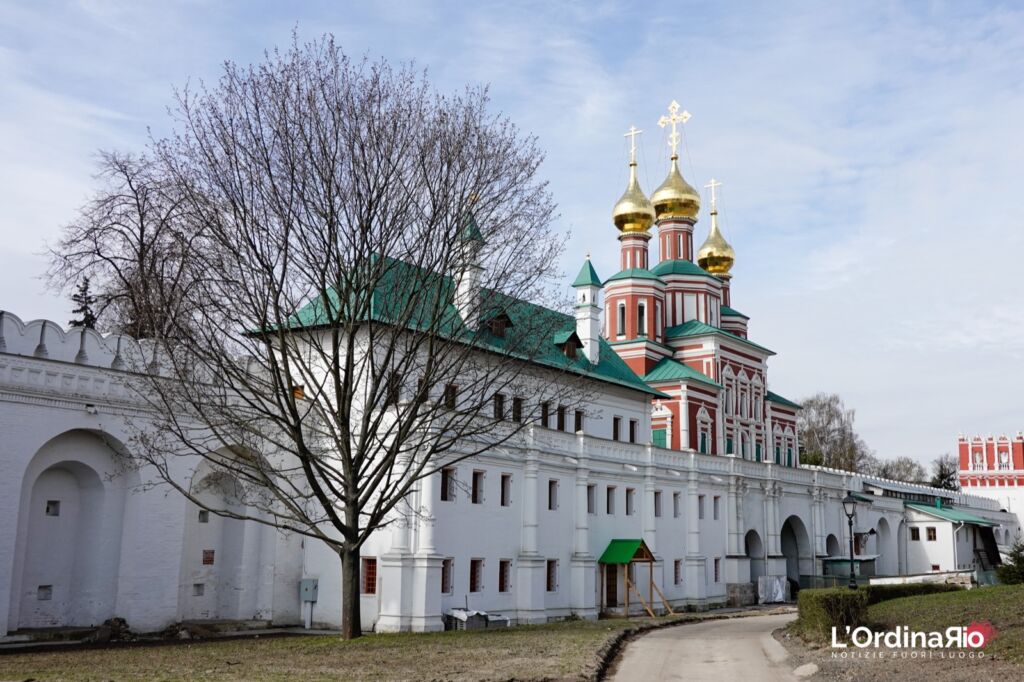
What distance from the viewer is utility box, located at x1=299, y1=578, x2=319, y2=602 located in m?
28.0

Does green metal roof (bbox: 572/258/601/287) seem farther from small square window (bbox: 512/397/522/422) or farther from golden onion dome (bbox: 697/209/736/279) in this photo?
golden onion dome (bbox: 697/209/736/279)

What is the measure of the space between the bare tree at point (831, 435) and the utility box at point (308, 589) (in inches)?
2358

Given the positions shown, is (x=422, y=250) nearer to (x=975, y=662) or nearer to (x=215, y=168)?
(x=215, y=168)

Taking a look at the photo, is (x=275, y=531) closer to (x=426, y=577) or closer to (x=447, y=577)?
(x=426, y=577)

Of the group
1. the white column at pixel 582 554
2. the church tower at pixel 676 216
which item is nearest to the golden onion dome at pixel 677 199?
the church tower at pixel 676 216

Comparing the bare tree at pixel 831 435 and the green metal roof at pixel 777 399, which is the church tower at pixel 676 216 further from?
the bare tree at pixel 831 435

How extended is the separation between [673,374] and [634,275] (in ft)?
18.7

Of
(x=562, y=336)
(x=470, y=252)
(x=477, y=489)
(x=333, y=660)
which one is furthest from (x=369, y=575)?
(x=562, y=336)

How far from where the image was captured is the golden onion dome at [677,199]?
5725 centimetres

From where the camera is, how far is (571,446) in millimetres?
33750

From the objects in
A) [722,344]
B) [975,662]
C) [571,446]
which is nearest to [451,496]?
[571,446]

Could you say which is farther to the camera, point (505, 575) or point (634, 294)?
point (634, 294)

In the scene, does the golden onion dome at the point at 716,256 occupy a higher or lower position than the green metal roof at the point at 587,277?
higher

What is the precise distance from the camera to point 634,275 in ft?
166
